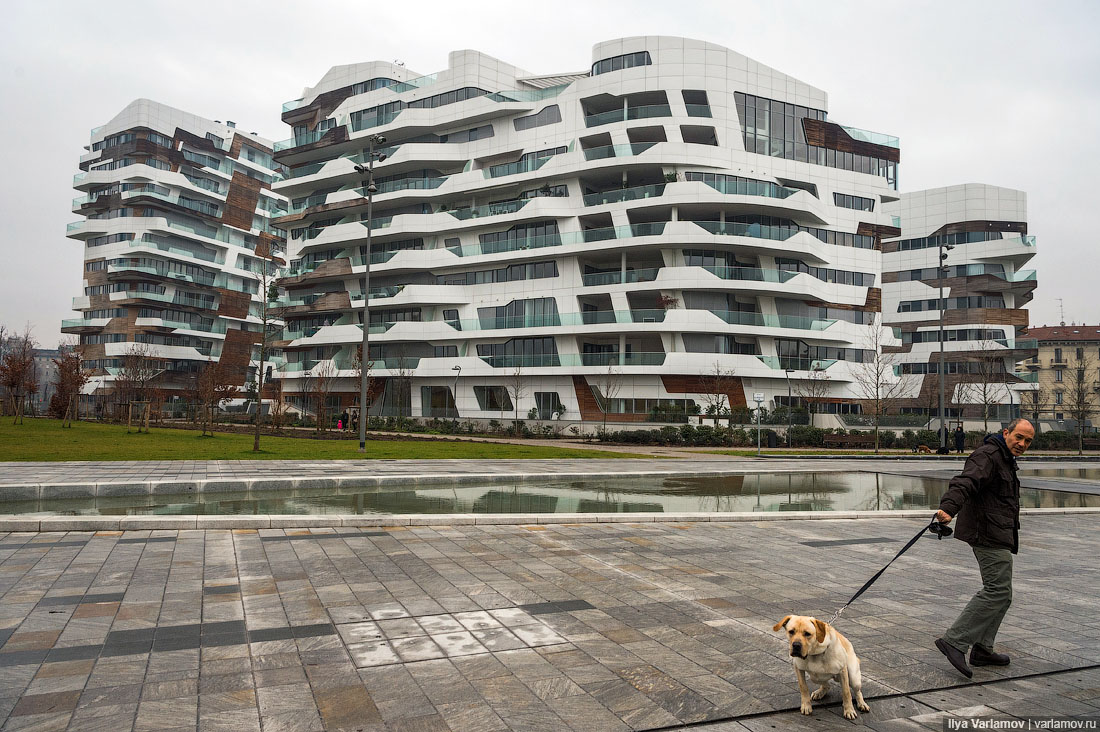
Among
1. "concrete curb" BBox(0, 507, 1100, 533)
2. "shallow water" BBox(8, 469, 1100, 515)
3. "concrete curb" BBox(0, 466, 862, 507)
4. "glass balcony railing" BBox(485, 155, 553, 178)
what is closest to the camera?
"concrete curb" BBox(0, 507, 1100, 533)

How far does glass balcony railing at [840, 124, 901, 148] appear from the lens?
5372 cm

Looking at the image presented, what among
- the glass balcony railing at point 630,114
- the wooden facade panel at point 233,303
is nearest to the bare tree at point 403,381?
the glass balcony railing at point 630,114

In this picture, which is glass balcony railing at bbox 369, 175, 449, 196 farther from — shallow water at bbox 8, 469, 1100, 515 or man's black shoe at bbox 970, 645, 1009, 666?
man's black shoe at bbox 970, 645, 1009, 666

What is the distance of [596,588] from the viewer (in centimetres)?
743

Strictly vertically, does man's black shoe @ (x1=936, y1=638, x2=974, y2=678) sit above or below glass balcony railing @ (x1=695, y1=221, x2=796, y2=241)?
below

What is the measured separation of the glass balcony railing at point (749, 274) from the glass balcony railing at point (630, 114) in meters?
11.3

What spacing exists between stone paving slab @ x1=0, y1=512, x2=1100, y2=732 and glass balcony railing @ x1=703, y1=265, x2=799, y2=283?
3838 cm

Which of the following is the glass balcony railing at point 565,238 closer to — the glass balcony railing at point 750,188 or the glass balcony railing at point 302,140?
the glass balcony railing at point 750,188

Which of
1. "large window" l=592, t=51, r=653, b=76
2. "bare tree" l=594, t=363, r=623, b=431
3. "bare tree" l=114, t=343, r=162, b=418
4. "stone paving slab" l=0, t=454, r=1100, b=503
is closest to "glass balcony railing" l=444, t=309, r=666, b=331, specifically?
"bare tree" l=594, t=363, r=623, b=431

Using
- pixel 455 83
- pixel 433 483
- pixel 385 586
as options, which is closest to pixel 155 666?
pixel 385 586

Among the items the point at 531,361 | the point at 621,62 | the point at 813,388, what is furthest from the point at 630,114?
the point at 813,388

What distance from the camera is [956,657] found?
5133 mm

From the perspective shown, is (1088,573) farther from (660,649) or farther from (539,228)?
(539,228)

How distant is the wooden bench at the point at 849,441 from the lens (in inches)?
1583
